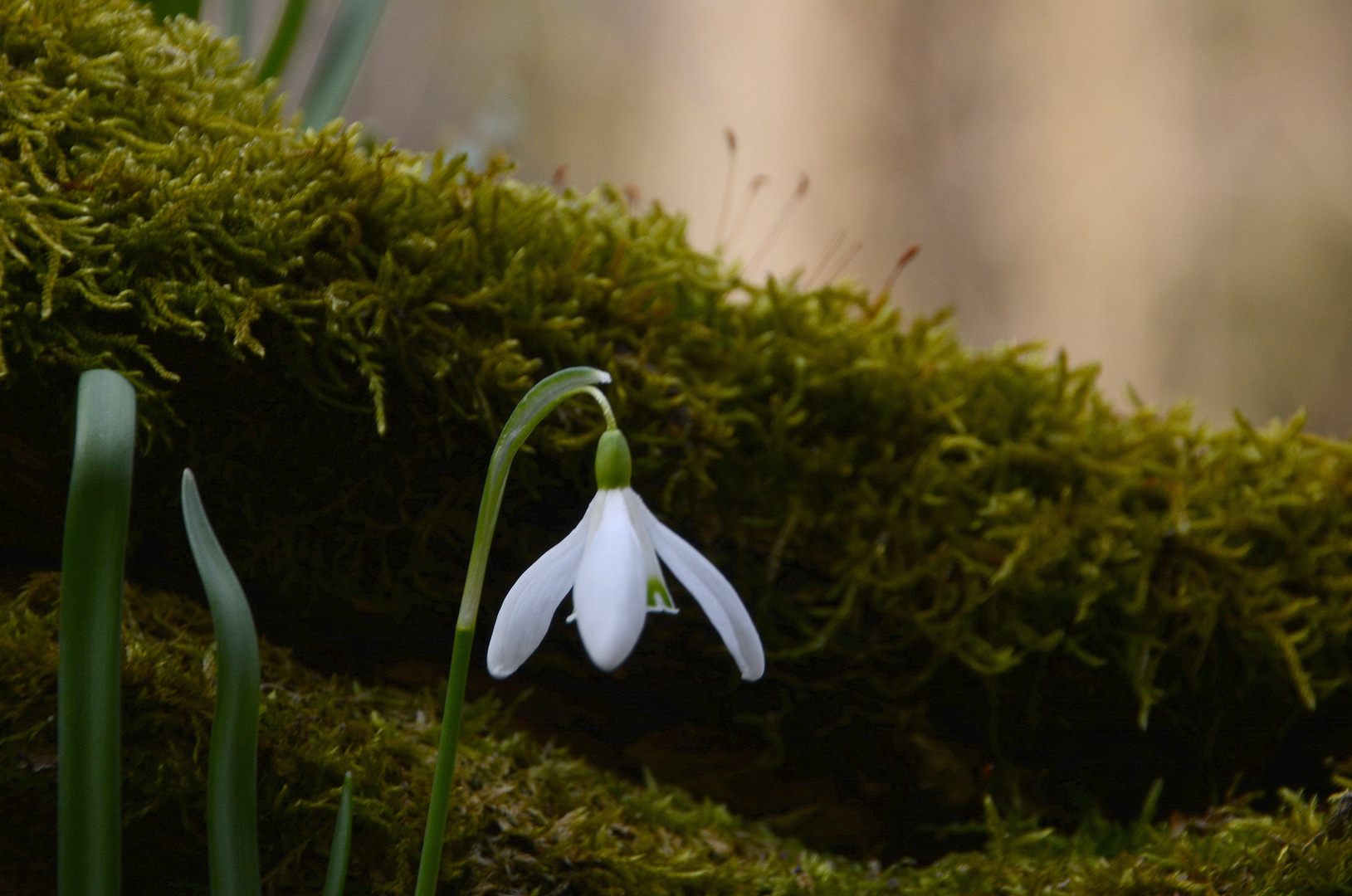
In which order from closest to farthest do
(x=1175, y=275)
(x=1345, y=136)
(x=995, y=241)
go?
(x=1345, y=136) < (x=1175, y=275) < (x=995, y=241)

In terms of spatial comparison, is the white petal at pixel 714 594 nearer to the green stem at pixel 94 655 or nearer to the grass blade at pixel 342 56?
the green stem at pixel 94 655

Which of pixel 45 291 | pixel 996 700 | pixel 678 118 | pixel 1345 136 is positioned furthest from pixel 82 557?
pixel 678 118

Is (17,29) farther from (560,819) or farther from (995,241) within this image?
(995,241)

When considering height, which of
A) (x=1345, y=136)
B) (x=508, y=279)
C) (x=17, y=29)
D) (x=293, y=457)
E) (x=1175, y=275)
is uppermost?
(x=1345, y=136)

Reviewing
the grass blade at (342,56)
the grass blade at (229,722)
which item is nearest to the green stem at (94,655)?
the grass blade at (229,722)

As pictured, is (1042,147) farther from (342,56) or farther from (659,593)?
(659,593)

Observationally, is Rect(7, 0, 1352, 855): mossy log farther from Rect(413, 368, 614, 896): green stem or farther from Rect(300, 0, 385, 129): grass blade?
Rect(300, 0, 385, 129): grass blade
